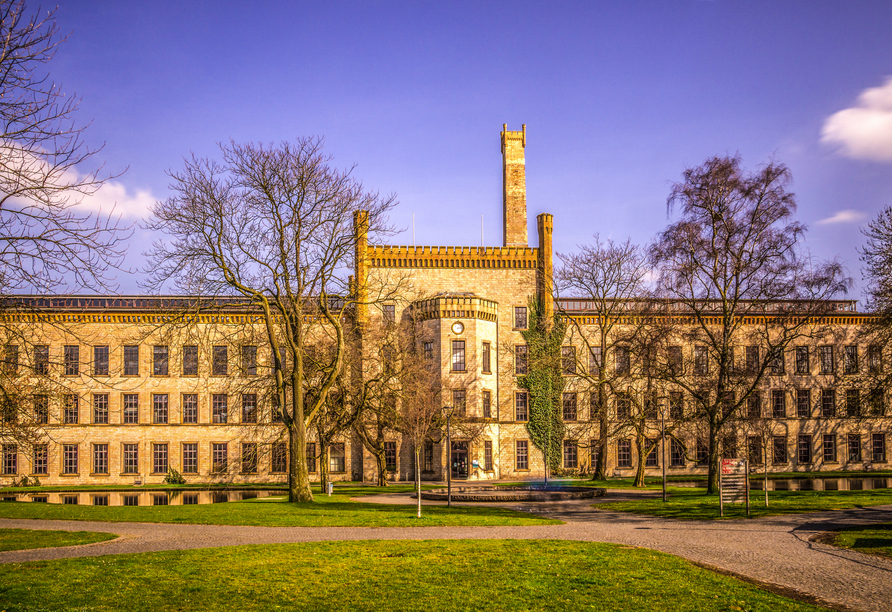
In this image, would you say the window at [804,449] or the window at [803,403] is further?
the window at [803,403]

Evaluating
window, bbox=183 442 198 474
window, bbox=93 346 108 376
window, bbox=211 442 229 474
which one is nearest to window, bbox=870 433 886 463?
window, bbox=211 442 229 474

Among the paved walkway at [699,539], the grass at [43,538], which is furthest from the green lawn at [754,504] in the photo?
the grass at [43,538]

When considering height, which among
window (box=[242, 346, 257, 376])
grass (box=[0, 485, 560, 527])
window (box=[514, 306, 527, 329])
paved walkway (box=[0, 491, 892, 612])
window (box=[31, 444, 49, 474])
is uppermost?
window (box=[514, 306, 527, 329])

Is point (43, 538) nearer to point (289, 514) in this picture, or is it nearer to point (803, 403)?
point (289, 514)

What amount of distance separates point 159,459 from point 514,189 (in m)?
31.5

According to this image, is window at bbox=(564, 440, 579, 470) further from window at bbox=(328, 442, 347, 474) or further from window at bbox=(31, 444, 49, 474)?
window at bbox=(31, 444, 49, 474)

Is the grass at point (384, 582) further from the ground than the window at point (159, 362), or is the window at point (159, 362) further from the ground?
the window at point (159, 362)

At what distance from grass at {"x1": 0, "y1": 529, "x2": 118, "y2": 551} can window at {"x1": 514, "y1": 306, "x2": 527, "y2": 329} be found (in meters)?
34.8

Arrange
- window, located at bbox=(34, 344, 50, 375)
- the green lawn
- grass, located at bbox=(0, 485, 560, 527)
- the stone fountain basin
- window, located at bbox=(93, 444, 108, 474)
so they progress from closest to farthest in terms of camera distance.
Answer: window, located at bbox=(34, 344, 50, 375)
grass, located at bbox=(0, 485, 560, 527)
the green lawn
the stone fountain basin
window, located at bbox=(93, 444, 108, 474)

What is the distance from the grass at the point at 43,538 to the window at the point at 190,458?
2954 centimetres

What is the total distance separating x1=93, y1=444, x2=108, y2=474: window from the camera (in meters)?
46.5

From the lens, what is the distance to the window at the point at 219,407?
47.8m

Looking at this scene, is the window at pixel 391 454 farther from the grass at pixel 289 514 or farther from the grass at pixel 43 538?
the grass at pixel 43 538

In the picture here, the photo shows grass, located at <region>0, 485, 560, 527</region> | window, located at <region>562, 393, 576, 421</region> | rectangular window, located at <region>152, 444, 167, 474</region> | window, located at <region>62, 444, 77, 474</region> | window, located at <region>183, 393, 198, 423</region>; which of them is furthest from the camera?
window, located at <region>562, 393, 576, 421</region>
